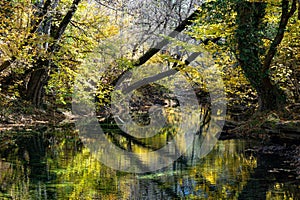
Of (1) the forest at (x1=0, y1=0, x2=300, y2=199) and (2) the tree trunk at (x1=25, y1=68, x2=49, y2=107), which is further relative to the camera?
(2) the tree trunk at (x1=25, y1=68, x2=49, y2=107)

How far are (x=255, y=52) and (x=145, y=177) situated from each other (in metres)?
6.21

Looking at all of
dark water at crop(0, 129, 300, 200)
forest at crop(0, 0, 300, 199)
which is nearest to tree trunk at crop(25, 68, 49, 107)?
forest at crop(0, 0, 300, 199)

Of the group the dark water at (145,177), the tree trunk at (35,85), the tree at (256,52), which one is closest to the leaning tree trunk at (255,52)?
the tree at (256,52)

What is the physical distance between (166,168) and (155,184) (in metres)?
1.20

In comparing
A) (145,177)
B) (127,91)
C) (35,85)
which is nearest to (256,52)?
(145,177)

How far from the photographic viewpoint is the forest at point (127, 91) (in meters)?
5.49

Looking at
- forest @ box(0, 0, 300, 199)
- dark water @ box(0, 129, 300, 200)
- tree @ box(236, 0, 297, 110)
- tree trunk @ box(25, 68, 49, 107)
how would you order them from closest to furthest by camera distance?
dark water @ box(0, 129, 300, 200) < forest @ box(0, 0, 300, 199) < tree @ box(236, 0, 297, 110) < tree trunk @ box(25, 68, 49, 107)

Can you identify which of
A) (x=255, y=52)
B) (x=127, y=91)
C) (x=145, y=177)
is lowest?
(x=145, y=177)

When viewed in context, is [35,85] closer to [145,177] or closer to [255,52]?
[255,52]

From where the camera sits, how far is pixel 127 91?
1914 centimetres

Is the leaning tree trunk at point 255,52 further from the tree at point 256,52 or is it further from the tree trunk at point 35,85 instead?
the tree trunk at point 35,85

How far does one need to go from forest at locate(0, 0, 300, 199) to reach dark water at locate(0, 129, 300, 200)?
0.02m

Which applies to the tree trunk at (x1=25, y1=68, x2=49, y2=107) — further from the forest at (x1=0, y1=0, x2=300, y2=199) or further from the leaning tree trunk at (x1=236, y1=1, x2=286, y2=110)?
the leaning tree trunk at (x1=236, y1=1, x2=286, y2=110)

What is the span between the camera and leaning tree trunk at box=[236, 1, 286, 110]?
34.2ft
